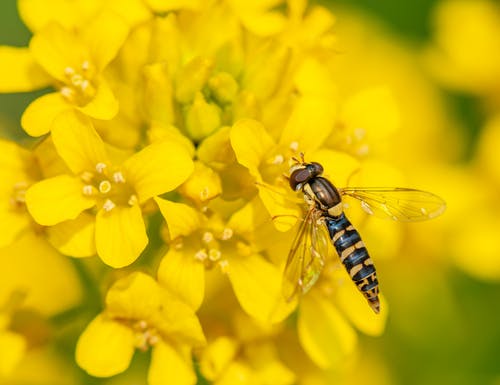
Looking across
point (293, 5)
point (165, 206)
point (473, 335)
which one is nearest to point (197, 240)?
point (165, 206)

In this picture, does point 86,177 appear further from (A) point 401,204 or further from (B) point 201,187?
(A) point 401,204

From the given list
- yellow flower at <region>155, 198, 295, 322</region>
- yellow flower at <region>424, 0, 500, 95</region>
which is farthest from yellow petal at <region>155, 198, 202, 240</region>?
yellow flower at <region>424, 0, 500, 95</region>

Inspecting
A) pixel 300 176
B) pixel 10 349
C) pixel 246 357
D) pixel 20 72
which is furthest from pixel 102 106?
pixel 246 357

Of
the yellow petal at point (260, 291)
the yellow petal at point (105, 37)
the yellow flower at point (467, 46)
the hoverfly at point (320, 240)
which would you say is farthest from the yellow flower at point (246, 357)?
the yellow flower at point (467, 46)

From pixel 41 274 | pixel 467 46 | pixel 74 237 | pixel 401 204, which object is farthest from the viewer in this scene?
pixel 467 46

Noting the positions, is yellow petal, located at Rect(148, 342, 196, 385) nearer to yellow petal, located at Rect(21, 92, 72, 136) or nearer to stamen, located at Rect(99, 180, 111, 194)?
stamen, located at Rect(99, 180, 111, 194)
